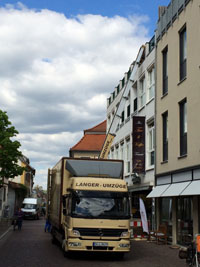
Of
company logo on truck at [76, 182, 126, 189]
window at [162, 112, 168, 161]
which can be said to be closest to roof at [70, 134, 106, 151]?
window at [162, 112, 168, 161]

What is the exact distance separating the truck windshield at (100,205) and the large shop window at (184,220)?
16.2 ft

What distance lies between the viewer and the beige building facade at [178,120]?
17797 mm

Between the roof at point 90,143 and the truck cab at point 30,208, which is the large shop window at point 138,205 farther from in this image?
the roof at point 90,143

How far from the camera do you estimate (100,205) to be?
14203mm

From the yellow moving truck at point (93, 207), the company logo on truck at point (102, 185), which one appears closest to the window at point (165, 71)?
the yellow moving truck at point (93, 207)

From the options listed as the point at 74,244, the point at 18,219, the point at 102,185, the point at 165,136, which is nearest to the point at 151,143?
the point at 165,136

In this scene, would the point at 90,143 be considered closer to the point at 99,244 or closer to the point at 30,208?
the point at 30,208

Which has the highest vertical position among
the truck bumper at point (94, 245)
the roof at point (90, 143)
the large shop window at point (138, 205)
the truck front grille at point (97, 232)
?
the roof at point (90, 143)

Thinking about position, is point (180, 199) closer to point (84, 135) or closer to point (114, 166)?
point (114, 166)

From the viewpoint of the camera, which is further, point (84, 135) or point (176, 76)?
point (84, 135)

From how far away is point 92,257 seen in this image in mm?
14742

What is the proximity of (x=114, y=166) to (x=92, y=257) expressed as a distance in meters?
3.30

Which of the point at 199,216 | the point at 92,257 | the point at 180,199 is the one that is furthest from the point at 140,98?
the point at 92,257

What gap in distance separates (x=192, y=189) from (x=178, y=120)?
4470 millimetres
